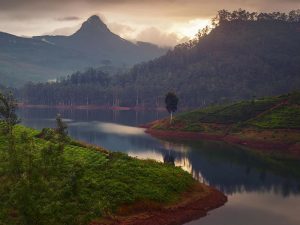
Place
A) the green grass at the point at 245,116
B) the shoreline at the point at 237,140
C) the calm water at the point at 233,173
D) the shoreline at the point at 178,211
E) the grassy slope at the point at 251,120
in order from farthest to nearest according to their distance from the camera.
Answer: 1. the green grass at the point at 245,116
2. the grassy slope at the point at 251,120
3. the shoreline at the point at 237,140
4. the calm water at the point at 233,173
5. the shoreline at the point at 178,211

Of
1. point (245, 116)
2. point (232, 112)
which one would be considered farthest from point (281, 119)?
point (232, 112)

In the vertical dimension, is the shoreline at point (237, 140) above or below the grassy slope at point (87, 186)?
below

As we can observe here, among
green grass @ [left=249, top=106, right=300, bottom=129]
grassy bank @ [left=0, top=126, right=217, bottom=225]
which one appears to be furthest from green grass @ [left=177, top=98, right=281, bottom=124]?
grassy bank @ [left=0, top=126, right=217, bottom=225]

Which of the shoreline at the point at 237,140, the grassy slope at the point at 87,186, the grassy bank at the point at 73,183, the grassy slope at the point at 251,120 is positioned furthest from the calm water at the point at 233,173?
the grassy slope at the point at 251,120

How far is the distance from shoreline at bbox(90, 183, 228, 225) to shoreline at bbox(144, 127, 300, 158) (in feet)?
191

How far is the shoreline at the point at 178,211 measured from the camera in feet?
184

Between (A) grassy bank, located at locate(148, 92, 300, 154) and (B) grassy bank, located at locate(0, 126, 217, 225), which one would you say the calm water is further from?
(A) grassy bank, located at locate(148, 92, 300, 154)

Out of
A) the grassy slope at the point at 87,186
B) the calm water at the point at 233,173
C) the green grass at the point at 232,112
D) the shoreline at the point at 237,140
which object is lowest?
the calm water at the point at 233,173

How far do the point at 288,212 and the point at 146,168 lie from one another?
2388 centimetres

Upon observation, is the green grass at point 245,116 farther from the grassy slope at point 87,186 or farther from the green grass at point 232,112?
the grassy slope at point 87,186

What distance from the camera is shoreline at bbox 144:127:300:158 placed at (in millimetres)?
126312

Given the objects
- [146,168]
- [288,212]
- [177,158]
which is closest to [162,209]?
[146,168]

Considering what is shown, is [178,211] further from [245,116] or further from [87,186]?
[245,116]

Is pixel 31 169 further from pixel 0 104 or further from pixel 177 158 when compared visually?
pixel 177 158
